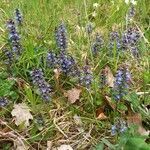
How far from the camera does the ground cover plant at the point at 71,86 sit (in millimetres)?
2330

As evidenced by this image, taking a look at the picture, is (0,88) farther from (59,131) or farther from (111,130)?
(111,130)

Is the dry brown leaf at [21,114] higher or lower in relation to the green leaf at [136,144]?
lower

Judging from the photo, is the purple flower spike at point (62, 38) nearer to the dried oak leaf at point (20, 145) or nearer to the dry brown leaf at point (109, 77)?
the dry brown leaf at point (109, 77)

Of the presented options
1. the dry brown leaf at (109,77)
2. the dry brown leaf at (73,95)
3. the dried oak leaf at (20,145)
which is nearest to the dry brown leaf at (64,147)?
the dried oak leaf at (20,145)

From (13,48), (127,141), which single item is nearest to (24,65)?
(13,48)

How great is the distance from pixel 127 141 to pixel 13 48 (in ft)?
3.39

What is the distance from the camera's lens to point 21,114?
7.88 ft

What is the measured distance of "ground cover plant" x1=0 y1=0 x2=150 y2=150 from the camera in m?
2.33

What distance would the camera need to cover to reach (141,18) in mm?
3352

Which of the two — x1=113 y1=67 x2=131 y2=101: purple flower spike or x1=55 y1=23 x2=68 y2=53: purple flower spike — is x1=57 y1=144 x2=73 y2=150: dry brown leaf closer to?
x1=113 y1=67 x2=131 y2=101: purple flower spike

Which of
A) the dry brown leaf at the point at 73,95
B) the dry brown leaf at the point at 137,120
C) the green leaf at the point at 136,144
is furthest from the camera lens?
the dry brown leaf at the point at 73,95

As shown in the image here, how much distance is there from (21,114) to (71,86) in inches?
14.0

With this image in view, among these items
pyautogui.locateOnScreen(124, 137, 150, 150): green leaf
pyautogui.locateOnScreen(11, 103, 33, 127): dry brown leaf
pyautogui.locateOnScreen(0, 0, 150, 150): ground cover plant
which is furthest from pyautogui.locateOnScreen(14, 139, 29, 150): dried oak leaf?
pyautogui.locateOnScreen(124, 137, 150, 150): green leaf

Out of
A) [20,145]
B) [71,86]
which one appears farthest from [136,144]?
[71,86]
